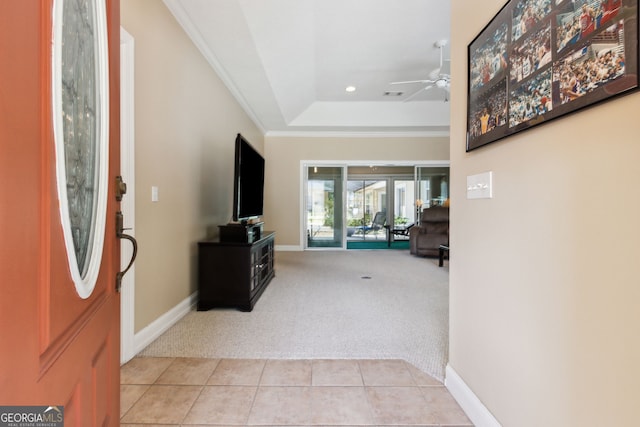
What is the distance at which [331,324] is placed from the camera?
2568 mm

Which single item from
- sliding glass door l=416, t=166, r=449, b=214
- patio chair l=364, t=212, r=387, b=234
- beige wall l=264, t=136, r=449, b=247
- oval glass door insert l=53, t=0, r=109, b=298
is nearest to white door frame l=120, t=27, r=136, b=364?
oval glass door insert l=53, t=0, r=109, b=298

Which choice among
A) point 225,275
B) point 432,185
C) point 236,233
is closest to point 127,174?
point 236,233

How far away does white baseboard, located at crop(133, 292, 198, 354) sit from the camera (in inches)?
81.0

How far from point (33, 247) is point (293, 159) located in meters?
6.50

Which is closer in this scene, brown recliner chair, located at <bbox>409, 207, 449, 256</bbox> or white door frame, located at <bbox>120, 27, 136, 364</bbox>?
white door frame, located at <bbox>120, 27, 136, 364</bbox>

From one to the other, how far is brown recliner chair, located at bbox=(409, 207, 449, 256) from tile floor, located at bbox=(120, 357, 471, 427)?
4.10 meters

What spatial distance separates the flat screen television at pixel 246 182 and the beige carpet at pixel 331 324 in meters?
0.97

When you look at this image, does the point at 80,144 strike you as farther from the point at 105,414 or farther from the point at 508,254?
the point at 508,254

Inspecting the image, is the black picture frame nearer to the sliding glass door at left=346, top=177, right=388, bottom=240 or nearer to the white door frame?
the white door frame

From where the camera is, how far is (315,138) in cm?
685

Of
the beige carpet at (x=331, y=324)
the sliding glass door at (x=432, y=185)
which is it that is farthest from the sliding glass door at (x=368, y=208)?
the beige carpet at (x=331, y=324)

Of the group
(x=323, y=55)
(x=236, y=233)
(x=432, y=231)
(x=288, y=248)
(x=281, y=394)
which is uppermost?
(x=323, y=55)

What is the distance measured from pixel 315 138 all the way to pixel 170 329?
5292 millimetres

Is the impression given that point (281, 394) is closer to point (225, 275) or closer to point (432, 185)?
point (225, 275)
